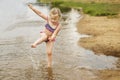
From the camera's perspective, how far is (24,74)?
10.4 meters

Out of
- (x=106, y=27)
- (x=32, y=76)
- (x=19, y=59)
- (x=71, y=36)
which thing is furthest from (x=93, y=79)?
(x=106, y=27)

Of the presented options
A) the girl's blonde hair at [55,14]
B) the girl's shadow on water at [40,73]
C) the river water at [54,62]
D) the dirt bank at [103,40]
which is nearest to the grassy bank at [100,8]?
the dirt bank at [103,40]

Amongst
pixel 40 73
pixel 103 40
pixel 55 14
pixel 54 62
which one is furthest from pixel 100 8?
pixel 55 14

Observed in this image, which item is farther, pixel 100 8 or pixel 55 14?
pixel 100 8

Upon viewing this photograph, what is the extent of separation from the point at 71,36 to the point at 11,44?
A: 4091 mm

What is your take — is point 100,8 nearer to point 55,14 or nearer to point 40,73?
point 40,73

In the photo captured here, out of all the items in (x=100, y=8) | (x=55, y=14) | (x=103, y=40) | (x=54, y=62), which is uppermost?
(x=55, y=14)

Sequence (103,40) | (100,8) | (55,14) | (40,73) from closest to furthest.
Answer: (55,14)
(40,73)
(103,40)
(100,8)

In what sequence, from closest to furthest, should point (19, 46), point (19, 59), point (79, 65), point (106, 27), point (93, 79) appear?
point (93, 79) → point (79, 65) → point (19, 59) → point (19, 46) → point (106, 27)

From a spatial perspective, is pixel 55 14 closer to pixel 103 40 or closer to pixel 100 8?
pixel 103 40

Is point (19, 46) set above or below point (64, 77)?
below

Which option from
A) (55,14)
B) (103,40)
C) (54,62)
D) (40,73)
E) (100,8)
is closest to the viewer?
(55,14)

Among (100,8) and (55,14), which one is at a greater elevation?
(55,14)

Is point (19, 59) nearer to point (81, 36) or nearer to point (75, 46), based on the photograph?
point (75, 46)
